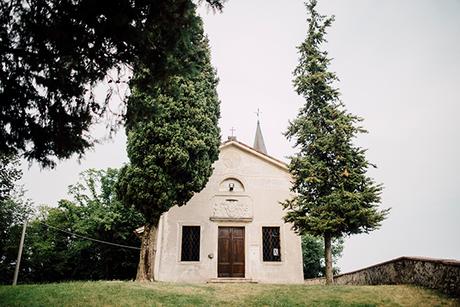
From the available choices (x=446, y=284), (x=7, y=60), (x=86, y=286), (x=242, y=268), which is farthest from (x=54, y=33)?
(x=242, y=268)

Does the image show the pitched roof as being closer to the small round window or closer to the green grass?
the small round window

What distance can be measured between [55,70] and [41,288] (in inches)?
286

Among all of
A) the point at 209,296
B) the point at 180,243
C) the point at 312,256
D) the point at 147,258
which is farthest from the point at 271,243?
the point at 312,256

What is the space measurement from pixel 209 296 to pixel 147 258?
153 inches

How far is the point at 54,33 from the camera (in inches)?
199

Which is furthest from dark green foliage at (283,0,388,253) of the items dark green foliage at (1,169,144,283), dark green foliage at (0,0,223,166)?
dark green foliage at (1,169,144,283)

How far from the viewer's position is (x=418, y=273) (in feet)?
31.6

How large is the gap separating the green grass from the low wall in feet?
1.16

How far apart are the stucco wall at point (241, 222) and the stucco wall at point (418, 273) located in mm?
3829

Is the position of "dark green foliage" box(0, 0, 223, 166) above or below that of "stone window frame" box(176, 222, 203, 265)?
above

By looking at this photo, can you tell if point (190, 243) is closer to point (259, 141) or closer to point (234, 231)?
point (234, 231)

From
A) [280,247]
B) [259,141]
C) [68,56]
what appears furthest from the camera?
[259,141]

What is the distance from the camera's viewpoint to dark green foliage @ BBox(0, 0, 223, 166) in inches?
202

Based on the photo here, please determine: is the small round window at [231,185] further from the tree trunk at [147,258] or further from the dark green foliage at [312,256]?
the dark green foliage at [312,256]
